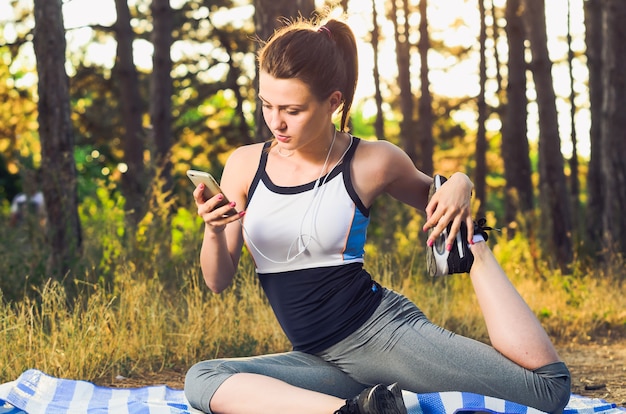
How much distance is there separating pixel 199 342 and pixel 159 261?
1660 millimetres

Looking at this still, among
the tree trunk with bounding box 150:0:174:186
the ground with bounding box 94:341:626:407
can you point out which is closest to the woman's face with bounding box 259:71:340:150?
the ground with bounding box 94:341:626:407

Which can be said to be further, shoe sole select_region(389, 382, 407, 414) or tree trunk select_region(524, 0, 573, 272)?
tree trunk select_region(524, 0, 573, 272)

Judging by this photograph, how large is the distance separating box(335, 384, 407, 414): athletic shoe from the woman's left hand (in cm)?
68

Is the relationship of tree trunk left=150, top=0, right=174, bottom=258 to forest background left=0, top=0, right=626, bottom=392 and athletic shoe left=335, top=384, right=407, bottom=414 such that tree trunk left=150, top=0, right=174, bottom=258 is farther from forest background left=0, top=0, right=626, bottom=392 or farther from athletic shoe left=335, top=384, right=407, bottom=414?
athletic shoe left=335, top=384, right=407, bottom=414

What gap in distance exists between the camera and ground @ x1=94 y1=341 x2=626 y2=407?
17.1 feet

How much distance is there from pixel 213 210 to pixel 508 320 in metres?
1.23

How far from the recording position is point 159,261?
24.3ft

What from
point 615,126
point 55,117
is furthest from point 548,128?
point 55,117

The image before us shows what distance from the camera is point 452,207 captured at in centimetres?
365

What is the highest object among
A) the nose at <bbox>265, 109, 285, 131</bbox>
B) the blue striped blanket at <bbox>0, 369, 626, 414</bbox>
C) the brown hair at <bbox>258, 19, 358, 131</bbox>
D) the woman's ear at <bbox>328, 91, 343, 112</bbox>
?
the brown hair at <bbox>258, 19, 358, 131</bbox>

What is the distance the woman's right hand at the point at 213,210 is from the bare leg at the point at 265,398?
61cm

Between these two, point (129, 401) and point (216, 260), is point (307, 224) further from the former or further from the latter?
point (129, 401)

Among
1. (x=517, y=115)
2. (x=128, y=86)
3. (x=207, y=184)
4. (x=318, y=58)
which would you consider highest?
(x=128, y=86)

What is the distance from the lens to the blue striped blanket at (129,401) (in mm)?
3645
